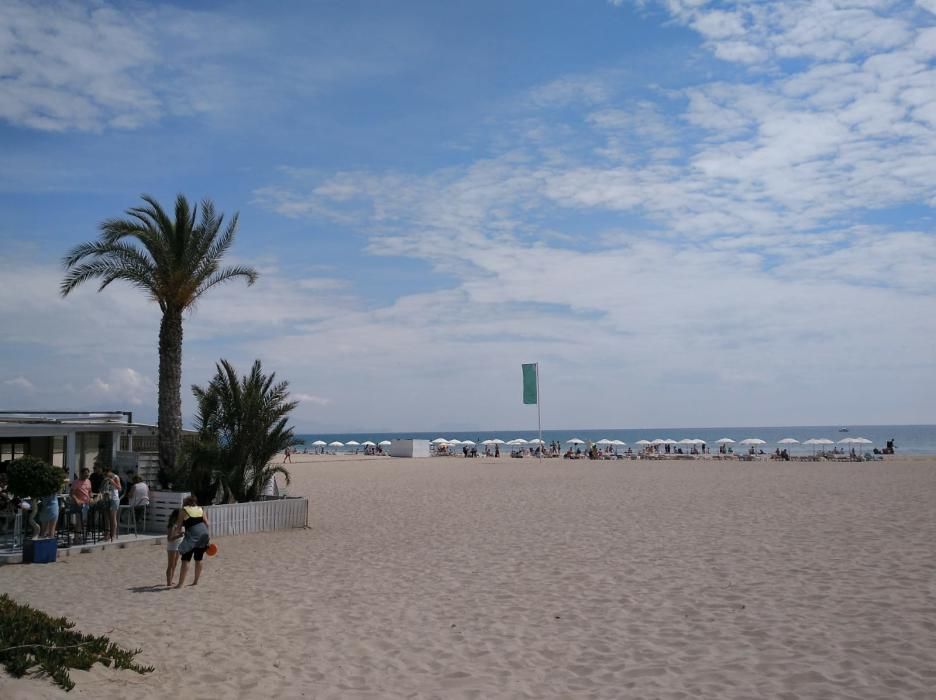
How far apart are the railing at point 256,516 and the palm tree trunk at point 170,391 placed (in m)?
2.27

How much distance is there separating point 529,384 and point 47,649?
41229 mm

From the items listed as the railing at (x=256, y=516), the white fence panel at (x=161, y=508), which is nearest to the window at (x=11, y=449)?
the white fence panel at (x=161, y=508)

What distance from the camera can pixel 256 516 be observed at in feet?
50.3

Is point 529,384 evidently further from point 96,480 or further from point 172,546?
point 172,546

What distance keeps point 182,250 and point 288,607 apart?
34.5 ft

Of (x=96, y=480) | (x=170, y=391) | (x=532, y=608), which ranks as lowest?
(x=532, y=608)

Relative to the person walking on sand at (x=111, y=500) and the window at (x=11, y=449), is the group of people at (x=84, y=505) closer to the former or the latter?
the person walking on sand at (x=111, y=500)

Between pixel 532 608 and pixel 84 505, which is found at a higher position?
pixel 84 505

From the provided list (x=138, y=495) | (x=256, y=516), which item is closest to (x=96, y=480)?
(x=138, y=495)

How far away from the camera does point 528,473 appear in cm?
3316

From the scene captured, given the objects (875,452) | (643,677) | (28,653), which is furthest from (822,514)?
(875,452)

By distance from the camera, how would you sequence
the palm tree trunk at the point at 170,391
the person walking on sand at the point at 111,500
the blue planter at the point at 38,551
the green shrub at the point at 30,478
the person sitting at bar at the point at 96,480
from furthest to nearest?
the palm tree trunk at the point at 170,391 → the person sitting at bar at the point at 96,480 → the person walking on sand at the point at 111,500 → the blue planter at the point at 38,551 → the green shrub at the point at 30,478

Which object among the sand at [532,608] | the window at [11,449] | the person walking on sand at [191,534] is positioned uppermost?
the window at [11,449]

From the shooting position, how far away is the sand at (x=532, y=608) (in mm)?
6176
